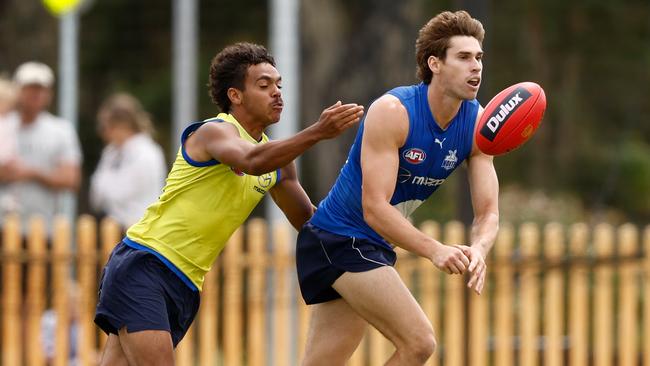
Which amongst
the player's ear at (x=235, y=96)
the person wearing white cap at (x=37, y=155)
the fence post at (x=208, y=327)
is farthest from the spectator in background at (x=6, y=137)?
the player's ear at (x=235, y=96)

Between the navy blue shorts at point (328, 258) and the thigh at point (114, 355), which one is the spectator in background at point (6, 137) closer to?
the thigh at point (114, 355)

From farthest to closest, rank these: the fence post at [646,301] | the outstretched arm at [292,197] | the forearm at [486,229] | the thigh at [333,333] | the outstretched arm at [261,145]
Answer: the fence post at [646,301], the outstretched arm at [292,197], the thigh at [333,333], the forearm at [486,229], the outstretched arm at [261,145]

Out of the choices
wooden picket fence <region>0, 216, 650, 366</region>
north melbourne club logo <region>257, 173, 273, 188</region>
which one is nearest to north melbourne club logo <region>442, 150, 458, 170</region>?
north melbourne club logo <region>257, 173, 273, 188</region>

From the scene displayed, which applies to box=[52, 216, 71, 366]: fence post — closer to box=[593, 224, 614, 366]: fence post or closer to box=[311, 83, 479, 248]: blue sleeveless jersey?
Answer: box=[593, 224, 614, 366]: fence post

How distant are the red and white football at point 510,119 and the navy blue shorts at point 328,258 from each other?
0.70m

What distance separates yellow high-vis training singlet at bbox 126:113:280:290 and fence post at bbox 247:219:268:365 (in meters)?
3.64

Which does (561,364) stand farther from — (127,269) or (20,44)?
(20,44)

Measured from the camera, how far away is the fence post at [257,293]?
9.74 metres

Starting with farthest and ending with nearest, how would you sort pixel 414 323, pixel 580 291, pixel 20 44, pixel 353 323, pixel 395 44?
pixel 20 44, pixel 395 44, pixel 580 291, pixel 353 323, pixel 414 323

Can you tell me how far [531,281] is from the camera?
382 inches

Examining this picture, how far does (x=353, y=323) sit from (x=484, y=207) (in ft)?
2.65

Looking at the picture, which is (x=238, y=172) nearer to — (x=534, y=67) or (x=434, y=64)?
(x=434, y=64)

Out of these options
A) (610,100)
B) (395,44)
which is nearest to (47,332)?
(395,44)

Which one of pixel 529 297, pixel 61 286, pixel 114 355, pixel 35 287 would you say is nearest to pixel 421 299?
pixel 529 297
